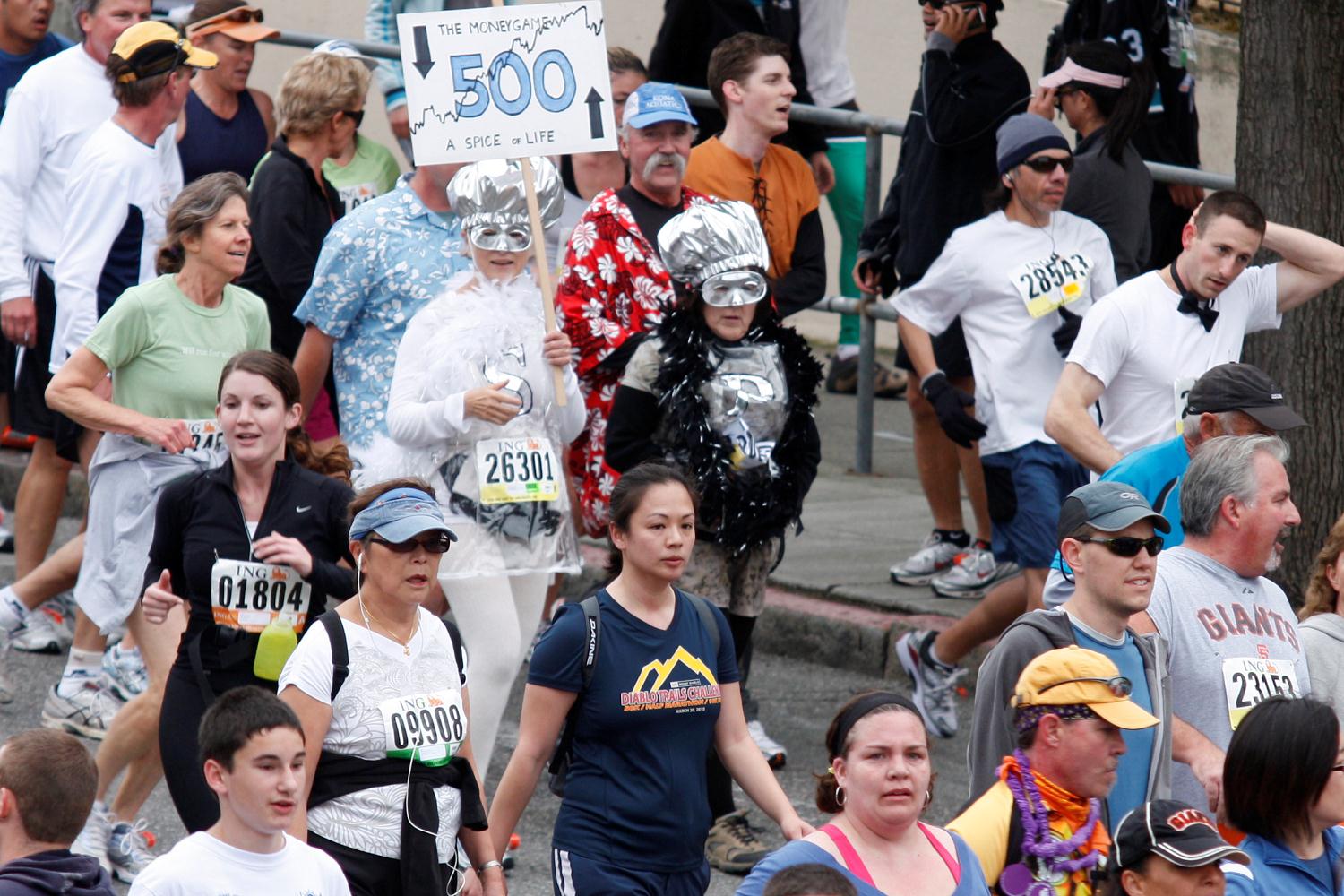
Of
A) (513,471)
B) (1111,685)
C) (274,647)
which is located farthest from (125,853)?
(1111,685)

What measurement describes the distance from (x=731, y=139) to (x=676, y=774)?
3783 mm

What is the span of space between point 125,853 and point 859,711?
9.34 feet

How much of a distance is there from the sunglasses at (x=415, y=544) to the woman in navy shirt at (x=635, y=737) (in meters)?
0.33

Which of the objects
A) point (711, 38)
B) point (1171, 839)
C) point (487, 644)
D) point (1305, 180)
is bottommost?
point (487, 644)

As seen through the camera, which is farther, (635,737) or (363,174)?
(363,174)

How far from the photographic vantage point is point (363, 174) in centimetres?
847

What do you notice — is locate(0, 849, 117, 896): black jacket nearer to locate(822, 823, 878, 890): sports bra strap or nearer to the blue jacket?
locate(822, 823, 878, 890): sports bra strap

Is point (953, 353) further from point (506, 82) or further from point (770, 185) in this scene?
point (506, 82)

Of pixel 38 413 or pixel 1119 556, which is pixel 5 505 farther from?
pixel 1119 556

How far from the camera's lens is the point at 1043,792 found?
439 cm

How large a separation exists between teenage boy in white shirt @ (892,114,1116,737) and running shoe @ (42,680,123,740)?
286cm

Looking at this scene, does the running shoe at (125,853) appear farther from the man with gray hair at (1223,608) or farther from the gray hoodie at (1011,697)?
the man with gray hair at (1223,608)

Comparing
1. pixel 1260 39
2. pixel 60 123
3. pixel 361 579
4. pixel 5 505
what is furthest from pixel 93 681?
pixel 1260 39

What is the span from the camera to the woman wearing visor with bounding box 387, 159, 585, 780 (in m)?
6.58
